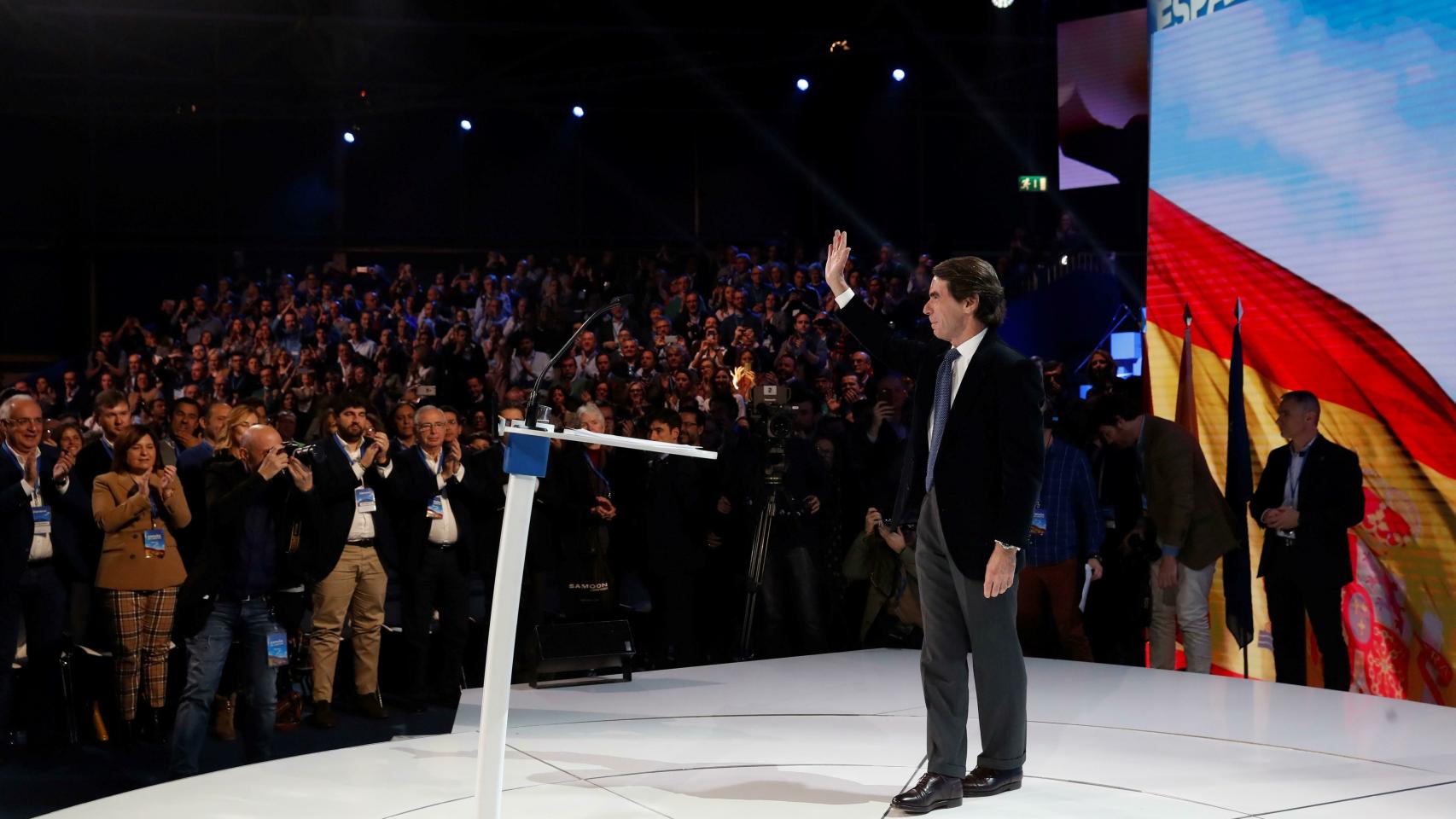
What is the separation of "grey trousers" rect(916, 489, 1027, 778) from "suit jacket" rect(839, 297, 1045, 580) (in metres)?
0.07

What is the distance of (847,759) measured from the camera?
12.0 feet

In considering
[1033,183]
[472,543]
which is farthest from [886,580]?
[1033,183]

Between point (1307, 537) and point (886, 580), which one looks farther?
point (886, 580)

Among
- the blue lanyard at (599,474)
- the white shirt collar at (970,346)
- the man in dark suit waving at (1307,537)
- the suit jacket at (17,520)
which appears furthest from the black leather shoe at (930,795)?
the suit jacket at (17,520)

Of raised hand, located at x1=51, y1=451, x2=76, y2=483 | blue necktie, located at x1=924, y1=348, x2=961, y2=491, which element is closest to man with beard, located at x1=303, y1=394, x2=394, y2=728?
raised hand, located at x1=51, y1=451, x2=76, y2=483

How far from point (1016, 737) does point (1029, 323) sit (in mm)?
9586

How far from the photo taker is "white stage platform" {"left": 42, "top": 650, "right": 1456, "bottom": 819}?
3168 millimetres

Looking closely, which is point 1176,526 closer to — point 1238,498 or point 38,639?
point 1238,498

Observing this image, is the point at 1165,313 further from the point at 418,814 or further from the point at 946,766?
the point at 418,814

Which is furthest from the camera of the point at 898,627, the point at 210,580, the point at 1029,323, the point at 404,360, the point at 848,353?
the point at 1029,323

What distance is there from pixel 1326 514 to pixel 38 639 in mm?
5438

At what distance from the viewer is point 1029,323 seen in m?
12.4

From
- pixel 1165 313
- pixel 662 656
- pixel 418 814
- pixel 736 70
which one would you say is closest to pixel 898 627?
pixel 662 656

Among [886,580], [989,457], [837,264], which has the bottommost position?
[886,580]
